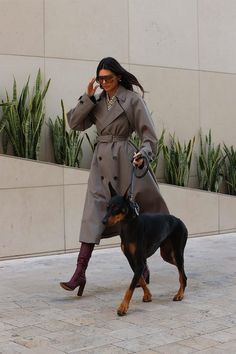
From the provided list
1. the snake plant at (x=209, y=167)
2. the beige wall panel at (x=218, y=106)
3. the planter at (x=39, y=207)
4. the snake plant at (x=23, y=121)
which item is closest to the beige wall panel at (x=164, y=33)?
the beige wall panel at (x=218, y=106)

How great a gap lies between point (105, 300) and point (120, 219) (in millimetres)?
879

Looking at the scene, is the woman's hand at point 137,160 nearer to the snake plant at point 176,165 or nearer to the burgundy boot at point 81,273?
the burgundy boot at point 81,273

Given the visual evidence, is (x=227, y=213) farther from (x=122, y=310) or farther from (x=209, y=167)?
(x=122, y=310)

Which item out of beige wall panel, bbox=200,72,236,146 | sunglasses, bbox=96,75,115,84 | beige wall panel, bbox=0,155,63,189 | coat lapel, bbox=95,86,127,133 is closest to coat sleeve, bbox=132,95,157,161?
coat lapel, bbox=95,86,127,133

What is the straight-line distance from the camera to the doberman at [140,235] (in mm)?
4105

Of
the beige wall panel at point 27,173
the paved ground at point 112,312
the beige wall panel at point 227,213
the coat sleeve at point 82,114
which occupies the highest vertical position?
the coat sleeve at point 82,114

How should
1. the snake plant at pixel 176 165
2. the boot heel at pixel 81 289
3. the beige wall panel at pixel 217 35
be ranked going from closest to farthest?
the boot heel at pixel 81 289 → the snake plant at pixel 176 165 → the beige wall panel at pixel 217 35

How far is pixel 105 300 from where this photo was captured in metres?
4.69

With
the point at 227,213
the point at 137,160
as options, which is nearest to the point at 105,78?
the point at 137,160

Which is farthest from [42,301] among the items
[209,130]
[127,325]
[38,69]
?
[209,130]

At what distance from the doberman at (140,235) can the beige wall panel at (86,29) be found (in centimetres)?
341

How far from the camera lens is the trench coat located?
15.4ft

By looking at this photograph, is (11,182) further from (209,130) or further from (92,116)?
(209,130)

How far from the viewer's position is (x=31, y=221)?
21.7ft
